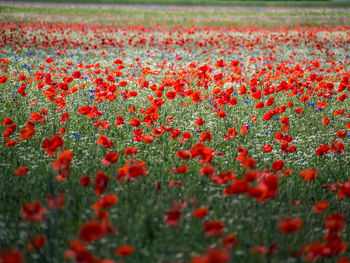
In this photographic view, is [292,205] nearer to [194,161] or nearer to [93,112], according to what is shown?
[194,161]

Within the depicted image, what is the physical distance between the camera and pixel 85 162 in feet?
11.7

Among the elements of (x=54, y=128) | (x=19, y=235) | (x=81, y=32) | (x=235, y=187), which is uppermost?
(x=81, y=32)

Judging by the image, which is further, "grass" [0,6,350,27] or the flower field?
"grass" [0,6,350,27]

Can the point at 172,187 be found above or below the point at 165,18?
below

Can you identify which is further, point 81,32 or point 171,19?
point 171,19

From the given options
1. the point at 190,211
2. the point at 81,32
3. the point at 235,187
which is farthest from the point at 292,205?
the point at 81,32

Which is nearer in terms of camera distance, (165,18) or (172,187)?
(172,187)

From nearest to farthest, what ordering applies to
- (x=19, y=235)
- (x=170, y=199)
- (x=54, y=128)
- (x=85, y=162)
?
(x=19, y=235) → (x=170, y=199) → (x=85, y=162) → (x=54, y=128)

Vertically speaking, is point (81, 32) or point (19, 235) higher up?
point (81, 32)

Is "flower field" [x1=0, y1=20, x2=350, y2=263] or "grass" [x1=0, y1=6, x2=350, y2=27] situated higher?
"grass" [x1=0, y1=6, x2=350, y2=27]

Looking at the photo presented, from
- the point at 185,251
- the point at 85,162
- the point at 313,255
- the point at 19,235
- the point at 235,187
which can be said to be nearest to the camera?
the point at 313,255

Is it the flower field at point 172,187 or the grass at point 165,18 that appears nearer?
the flower field at point 172,187

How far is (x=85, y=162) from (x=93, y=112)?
54cm

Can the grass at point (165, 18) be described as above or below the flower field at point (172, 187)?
above
